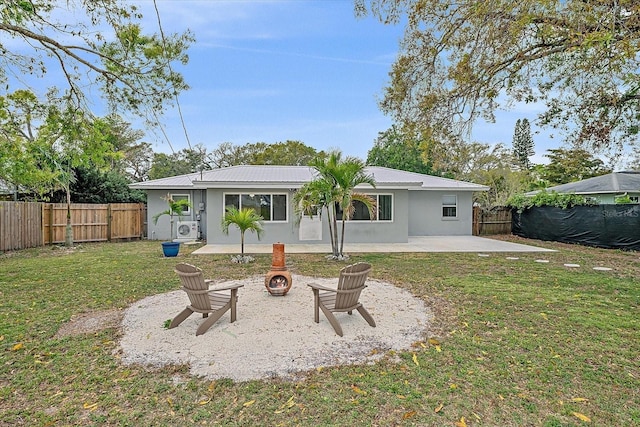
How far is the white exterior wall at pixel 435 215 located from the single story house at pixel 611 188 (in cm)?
446

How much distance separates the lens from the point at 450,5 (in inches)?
269

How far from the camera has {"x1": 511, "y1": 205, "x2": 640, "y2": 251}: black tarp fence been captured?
13.0 meters

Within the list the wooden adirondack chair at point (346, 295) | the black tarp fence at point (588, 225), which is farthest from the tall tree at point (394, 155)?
the wooden adirondack chair at point (346, 295)

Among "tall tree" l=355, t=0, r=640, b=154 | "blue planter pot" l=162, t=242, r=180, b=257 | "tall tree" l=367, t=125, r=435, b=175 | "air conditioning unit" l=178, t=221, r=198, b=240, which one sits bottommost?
"blue planter pot" l=162, t=242, r=180, b=257

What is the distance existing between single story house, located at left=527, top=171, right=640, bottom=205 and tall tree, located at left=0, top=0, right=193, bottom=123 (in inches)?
716

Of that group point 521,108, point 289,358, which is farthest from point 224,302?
point 521,108

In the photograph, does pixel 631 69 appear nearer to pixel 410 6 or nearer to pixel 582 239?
pixel 410 6

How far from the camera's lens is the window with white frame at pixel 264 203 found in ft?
45.5

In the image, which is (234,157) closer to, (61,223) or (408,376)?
(61,223)

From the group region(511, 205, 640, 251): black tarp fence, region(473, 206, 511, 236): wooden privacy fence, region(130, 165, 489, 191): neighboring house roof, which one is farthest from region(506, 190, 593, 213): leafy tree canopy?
region(130, 165, 489, 191): neighboring house roof

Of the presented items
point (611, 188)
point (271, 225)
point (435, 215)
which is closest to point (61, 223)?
point (271, 225)

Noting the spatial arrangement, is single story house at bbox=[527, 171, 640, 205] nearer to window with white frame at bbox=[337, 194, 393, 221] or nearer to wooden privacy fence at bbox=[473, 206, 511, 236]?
wooden privacy fence at bbox=[473, 206, 511, 236]

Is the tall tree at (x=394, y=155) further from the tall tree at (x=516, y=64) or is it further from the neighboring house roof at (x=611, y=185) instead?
the tall tree at (x=516, y=64)

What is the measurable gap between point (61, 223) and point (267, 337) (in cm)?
1392
